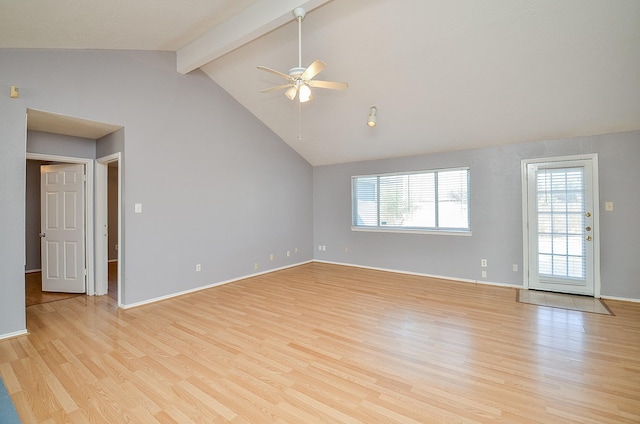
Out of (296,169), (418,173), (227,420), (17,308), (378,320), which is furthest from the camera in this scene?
(296,169)

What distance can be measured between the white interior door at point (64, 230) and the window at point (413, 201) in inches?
192

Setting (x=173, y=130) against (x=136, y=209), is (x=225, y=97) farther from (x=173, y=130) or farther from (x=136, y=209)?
(x=136, y=209)

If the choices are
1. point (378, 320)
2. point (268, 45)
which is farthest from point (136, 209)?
point (378, 320)

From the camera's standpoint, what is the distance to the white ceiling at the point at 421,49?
9.11 ft

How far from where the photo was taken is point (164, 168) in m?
4.25

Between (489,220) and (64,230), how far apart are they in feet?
22.3

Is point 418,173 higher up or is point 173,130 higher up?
point 173,130

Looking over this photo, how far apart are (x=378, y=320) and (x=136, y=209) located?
11.4 feet

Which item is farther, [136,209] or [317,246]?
[317,246]

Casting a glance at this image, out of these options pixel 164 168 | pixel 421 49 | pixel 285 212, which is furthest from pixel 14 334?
pixel 421 49

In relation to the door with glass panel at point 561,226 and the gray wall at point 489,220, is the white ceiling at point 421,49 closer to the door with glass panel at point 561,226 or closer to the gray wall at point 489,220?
the gray wall at point 489,220

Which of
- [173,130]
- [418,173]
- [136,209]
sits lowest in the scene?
[136,209]

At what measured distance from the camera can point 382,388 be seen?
85.0 inches

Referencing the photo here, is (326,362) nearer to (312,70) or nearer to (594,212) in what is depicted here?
(312,70)
